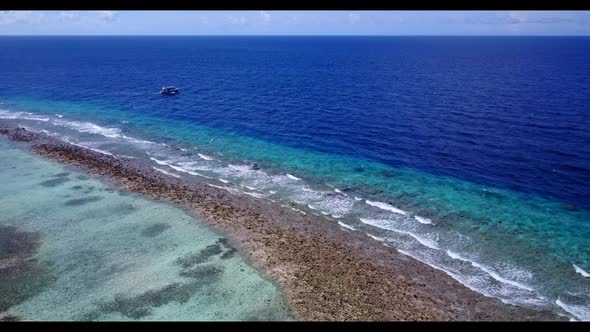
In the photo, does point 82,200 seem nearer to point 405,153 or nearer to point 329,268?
point 329,268

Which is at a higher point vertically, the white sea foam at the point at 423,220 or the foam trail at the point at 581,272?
the white sea foam at the point at 423,220

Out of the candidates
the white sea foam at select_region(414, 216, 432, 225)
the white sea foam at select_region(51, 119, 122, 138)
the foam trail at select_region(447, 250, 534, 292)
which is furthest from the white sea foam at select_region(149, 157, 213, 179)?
the foam trail at select_region(447, 250, 534, 292)

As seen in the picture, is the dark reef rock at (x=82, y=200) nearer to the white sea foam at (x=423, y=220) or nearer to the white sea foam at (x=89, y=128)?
the white sea foam at (x=89, y=128)

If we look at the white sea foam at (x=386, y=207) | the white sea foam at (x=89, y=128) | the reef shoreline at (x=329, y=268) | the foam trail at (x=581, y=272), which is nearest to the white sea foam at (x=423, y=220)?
the white sea foam at (x=386, y=207)

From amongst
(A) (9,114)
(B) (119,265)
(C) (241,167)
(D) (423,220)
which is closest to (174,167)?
(C) (241,167)

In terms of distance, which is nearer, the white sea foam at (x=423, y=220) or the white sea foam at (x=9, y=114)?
the white sea foam at (x=423, y=220)

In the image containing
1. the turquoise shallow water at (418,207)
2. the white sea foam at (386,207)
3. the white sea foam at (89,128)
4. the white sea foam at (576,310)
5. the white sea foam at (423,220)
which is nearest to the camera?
the white sea foam at (576,310)

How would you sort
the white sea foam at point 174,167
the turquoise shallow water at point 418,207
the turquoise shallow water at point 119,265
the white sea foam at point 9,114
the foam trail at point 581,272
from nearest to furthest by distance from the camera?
the turquoise shallow water at point 119,265 < the foam trail at point 581,272 < the turquoise shallow water at point 418,207 < the white sea foam at point 174,167 < the white sea foam at point 9,114
